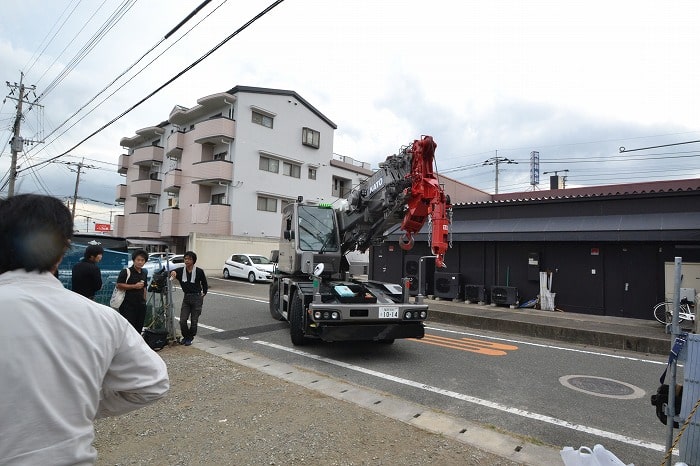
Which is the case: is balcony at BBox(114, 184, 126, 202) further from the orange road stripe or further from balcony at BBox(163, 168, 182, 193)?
the orange road stripe

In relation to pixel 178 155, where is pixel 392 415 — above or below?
below

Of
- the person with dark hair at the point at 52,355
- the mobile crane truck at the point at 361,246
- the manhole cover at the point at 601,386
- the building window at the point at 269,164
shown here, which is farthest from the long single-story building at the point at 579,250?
the building window at the point at 269,164

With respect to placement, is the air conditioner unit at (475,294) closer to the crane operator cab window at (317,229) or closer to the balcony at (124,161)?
the crane operator cab window at (317,229)

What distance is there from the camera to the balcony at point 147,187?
115ft

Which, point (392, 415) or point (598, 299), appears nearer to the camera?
point (392, 415)

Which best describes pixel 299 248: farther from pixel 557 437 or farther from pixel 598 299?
pixel 598 299

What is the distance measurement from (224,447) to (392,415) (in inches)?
67.9

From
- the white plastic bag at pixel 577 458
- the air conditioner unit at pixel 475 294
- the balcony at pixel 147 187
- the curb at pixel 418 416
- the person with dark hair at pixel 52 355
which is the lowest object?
the curb at pixel 418 416

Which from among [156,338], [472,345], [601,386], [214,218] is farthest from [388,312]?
[214,218]

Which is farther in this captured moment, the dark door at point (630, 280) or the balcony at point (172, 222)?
the balcony at point (172, 222)

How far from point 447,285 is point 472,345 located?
656 cm

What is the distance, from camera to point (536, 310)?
12641 millimetres

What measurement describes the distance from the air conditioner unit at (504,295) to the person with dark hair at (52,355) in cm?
1311

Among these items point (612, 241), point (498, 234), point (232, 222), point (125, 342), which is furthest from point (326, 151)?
point (125, 342)
